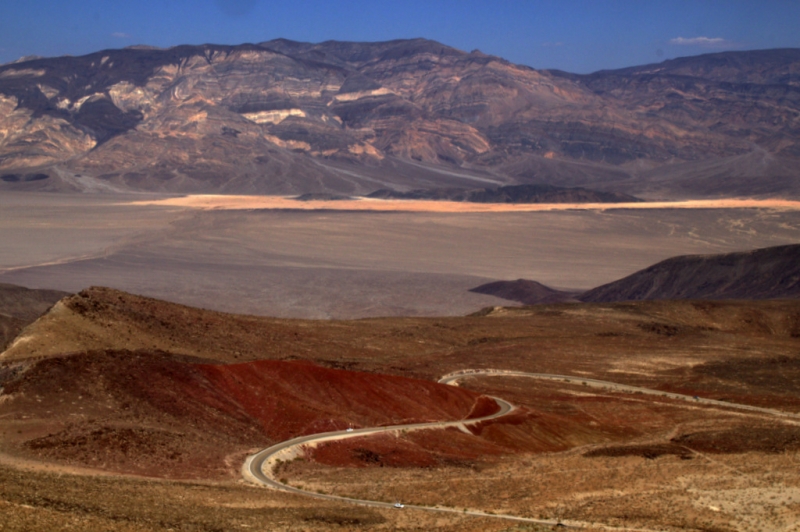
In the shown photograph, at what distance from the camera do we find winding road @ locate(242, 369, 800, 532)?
20188 millimetres

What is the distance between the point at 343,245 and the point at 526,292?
36.9m

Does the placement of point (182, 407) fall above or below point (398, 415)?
above

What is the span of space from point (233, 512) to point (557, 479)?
9.48m

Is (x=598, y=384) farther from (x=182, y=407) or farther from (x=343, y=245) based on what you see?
(x=343, y=245)

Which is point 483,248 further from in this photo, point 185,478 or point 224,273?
point 185,478

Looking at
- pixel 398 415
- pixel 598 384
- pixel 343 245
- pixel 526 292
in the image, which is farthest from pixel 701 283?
pixel 398 415

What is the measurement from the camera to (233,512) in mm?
17734

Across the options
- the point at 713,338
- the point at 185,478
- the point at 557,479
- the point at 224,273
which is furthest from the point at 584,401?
the point at 224,273

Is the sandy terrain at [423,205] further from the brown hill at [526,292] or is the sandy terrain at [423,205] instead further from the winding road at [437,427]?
the winding road at [437,427]

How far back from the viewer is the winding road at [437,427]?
2019 centimetres

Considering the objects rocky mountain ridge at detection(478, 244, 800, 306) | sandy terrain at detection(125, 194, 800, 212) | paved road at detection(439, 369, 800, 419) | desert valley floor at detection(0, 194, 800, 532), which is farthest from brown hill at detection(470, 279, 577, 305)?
sandy terrain at detection(125, 194, 800, 212)

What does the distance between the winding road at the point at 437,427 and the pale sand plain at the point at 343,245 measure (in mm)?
30712

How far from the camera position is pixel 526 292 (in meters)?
78.4

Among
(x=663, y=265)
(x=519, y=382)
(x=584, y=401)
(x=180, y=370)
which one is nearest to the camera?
(x=180, y=370)
